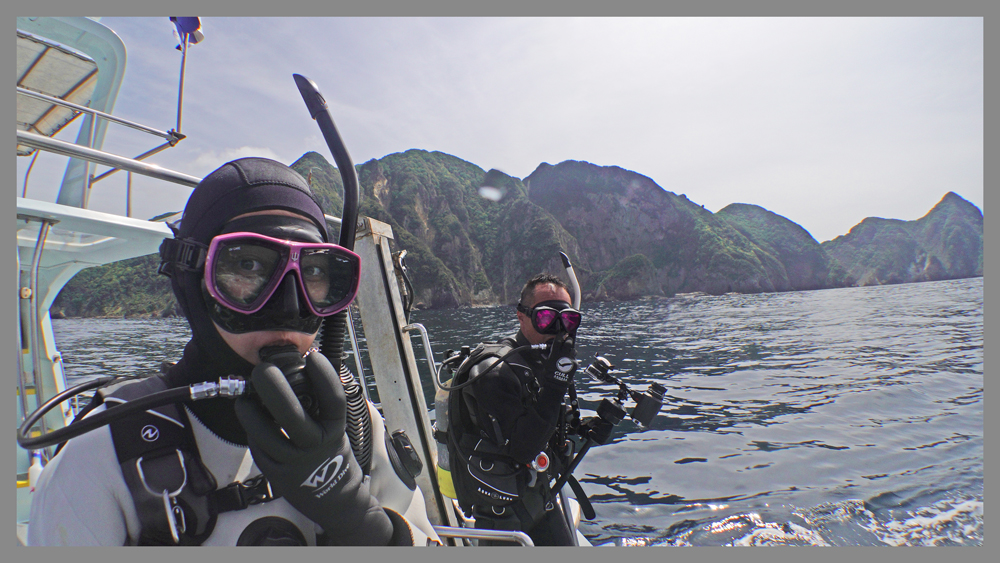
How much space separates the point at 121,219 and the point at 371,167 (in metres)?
90.0

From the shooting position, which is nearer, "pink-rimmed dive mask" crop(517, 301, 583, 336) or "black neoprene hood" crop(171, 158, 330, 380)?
"black neoprene hood" crop(171, 158, 330, 380)

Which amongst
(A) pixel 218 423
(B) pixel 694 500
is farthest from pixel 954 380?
(A) pixel 218 423

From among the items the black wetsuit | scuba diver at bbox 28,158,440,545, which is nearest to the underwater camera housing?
the black wetsuit

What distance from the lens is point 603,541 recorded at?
13.9ft

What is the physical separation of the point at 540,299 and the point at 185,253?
9.22ft

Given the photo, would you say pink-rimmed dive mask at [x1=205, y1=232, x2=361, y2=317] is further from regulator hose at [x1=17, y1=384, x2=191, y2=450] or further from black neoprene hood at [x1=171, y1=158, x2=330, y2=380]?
Result: regulator hose at [x1=17, y1=384, x2=191, y2=450]

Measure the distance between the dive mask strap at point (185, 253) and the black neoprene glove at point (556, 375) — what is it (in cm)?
244

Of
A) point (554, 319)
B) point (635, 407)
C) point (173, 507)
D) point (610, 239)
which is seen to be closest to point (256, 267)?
point (173, 507)

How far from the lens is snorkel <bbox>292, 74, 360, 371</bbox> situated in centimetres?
117

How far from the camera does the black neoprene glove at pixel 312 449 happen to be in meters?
0.79

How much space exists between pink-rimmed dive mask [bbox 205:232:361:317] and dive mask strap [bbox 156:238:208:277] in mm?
27

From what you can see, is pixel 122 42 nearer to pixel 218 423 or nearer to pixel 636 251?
pixel 218 423

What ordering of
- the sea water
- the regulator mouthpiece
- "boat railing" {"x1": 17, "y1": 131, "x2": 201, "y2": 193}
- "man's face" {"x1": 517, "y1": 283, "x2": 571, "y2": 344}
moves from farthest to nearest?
the sea water → "man's face" {"x1": 517, "y1": 283, "x2": 571, "y2": 344} → "boat railing" {"x1": 17, "y1": 131, "x2": 201, "y2": 193} → the regulator mouthpiece

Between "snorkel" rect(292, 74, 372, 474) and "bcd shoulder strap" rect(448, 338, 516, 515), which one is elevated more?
"snorkel" rect(292, 74, 372, 474)
